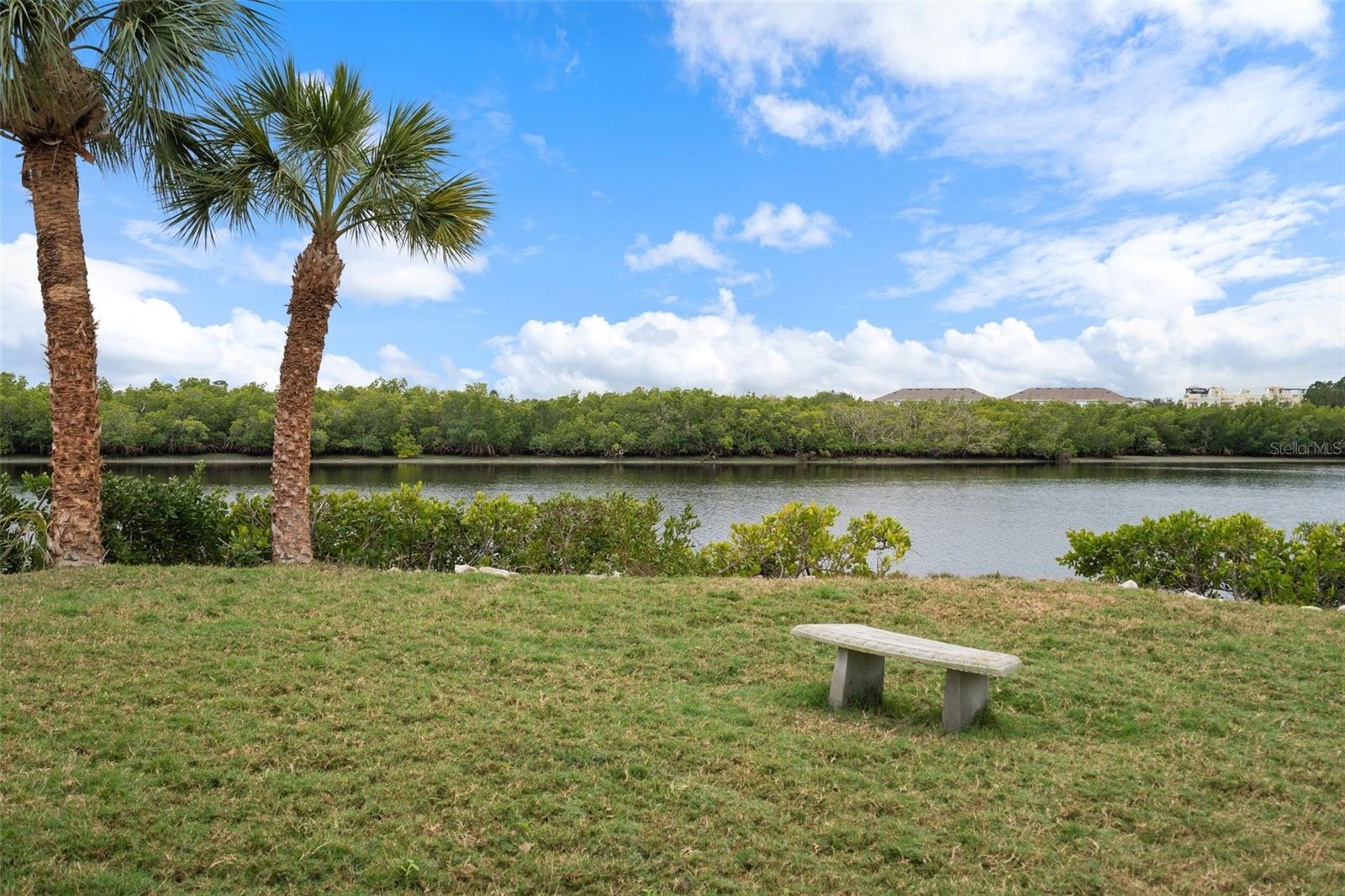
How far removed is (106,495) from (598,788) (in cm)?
821

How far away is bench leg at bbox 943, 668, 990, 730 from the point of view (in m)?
4.35

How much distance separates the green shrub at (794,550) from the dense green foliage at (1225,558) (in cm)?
264

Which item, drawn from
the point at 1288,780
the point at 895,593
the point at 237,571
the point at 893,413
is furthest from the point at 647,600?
the point at 893,413

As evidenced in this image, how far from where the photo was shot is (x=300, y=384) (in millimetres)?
9227

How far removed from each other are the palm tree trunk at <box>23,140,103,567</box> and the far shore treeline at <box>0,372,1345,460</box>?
176 ft

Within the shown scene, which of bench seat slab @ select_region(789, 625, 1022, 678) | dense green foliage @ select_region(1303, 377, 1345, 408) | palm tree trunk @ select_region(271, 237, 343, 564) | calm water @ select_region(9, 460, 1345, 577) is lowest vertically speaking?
calm water @ select_region(9, 460, 1345, 577)

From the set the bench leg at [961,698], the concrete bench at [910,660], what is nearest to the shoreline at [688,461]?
the concrete bench at [910,660]

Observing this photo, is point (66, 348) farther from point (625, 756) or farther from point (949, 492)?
point (949, 492)

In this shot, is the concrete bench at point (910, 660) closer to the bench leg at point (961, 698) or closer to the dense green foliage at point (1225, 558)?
the bench leg at point (961, 698)

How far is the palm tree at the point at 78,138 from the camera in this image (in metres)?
7.69

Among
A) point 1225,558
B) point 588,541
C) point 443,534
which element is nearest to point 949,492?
point 1225,558

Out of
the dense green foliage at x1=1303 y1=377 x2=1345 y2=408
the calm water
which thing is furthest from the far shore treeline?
the dense green foliage at x1=1303 y1=377 x2=1345 y2=408

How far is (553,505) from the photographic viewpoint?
972 cm

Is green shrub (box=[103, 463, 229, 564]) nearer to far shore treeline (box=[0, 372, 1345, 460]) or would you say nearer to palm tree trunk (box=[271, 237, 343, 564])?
palm tree trunk (box=[271, 237, 343, 564])
